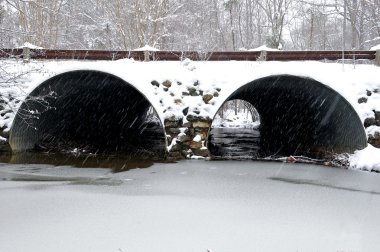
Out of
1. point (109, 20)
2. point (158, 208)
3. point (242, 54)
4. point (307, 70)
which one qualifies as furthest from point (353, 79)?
point (109, 20)

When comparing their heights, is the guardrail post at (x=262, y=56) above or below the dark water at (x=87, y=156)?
above

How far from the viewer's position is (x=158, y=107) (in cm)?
1327

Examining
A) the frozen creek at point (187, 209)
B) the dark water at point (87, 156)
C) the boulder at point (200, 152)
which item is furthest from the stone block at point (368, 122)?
the dark water at point (87, 156)

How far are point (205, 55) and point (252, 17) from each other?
2902 centimetres

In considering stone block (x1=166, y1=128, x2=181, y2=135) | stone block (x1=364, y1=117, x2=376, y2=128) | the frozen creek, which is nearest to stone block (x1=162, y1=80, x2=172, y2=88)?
stone block (x1=166, y1=128, x2=181, y2=135)

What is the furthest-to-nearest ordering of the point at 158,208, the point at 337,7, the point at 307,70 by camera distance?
the point at 337,7 → the point at 307,70 → the point at 158,208

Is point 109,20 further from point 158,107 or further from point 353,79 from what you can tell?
point 353,79

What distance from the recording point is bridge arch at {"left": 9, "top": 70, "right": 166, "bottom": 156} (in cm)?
1425

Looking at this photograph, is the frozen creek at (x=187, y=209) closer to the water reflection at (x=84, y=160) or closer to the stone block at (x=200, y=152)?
the water reflection at (x=84, y=160)

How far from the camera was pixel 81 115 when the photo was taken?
59.5ft

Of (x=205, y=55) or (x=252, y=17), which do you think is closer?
(x=205, y=55)

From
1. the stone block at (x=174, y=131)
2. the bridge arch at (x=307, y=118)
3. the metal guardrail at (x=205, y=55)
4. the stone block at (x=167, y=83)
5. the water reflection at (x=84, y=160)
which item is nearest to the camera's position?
the water reflection at (x=84, y=160)

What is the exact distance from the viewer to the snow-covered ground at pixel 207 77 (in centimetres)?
1284

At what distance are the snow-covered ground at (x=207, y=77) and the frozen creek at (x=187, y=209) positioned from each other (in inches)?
87.1
